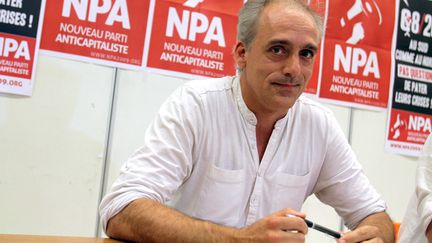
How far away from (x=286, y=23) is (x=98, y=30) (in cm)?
127

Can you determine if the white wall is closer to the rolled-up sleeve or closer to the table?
the rolled-up sleeve

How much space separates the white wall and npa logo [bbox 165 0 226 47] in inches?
10.4

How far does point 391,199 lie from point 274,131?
6.08 feet

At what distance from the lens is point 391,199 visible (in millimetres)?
3076

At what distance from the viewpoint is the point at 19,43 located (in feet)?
7.53

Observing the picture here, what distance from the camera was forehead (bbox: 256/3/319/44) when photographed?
1.48m

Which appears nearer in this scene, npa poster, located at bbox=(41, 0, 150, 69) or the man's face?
the man's face

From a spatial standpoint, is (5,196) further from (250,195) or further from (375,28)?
(375,28)

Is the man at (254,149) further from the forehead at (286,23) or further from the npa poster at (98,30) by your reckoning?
the npa poster at (98,30)

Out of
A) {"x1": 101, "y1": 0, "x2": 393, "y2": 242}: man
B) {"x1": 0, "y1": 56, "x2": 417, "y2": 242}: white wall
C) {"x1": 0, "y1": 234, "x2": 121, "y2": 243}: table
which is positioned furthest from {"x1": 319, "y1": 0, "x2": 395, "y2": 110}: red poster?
{"x1": 0, "y1": 234, "x2": 121, "y2": 243}: table

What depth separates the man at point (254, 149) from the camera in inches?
53.7

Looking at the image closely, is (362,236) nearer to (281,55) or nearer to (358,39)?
(281,55)

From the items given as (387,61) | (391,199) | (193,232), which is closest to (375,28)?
(387,61)

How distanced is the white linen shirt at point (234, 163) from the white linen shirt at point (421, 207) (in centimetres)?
12
